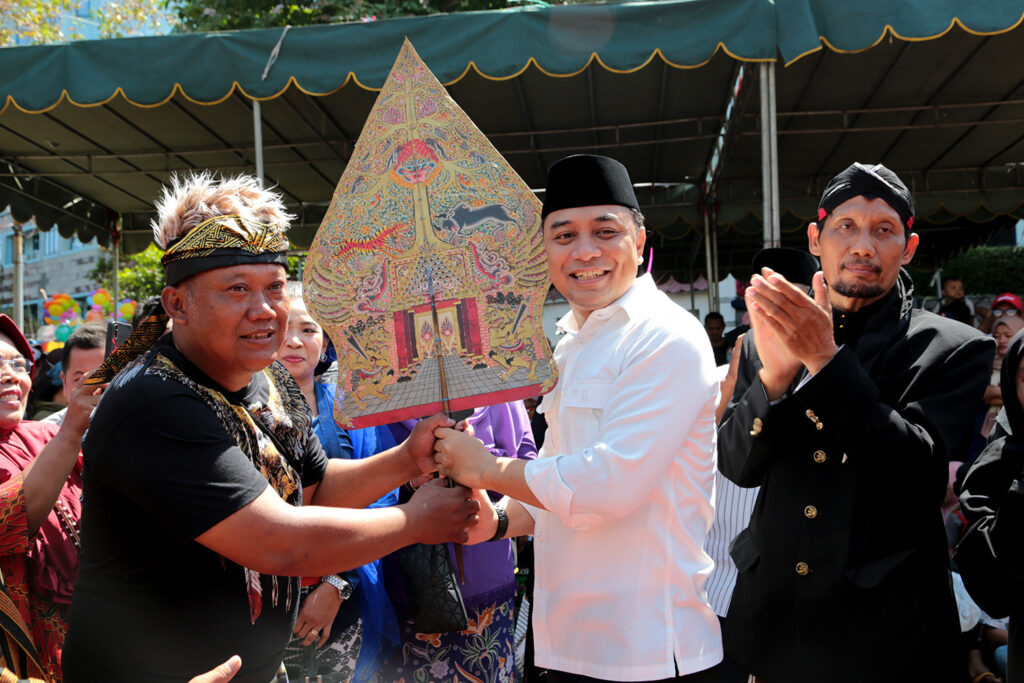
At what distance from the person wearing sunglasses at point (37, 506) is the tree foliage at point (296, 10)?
989 centimetres

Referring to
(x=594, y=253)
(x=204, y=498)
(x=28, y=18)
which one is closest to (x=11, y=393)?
(x=204, y=498)

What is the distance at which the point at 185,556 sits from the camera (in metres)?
1.67

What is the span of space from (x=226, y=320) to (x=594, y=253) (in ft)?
3.00

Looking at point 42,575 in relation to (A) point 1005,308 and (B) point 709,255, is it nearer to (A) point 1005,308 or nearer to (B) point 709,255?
(A) point 1005,308

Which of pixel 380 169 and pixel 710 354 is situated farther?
pixel 380 169

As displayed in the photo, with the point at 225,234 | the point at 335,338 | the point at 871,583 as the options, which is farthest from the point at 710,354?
the point at 225,234

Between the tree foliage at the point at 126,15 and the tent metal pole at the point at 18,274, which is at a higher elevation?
the tree foliage at the point at 126,15

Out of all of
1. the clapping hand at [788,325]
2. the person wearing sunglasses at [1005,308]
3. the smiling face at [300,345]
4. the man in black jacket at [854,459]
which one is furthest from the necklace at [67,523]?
the person wearing sunglasses at [1005,308]

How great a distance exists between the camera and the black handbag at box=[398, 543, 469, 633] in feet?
8.03

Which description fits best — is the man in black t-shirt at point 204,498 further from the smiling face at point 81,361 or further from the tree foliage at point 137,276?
the tree foliage at point 137,276

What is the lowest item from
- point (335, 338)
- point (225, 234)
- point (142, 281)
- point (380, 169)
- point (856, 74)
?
point (335, 338)

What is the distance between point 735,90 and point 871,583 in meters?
5.70

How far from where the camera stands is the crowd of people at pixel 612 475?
65.2 inches

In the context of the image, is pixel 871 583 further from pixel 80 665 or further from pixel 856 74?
pixel 856 74
